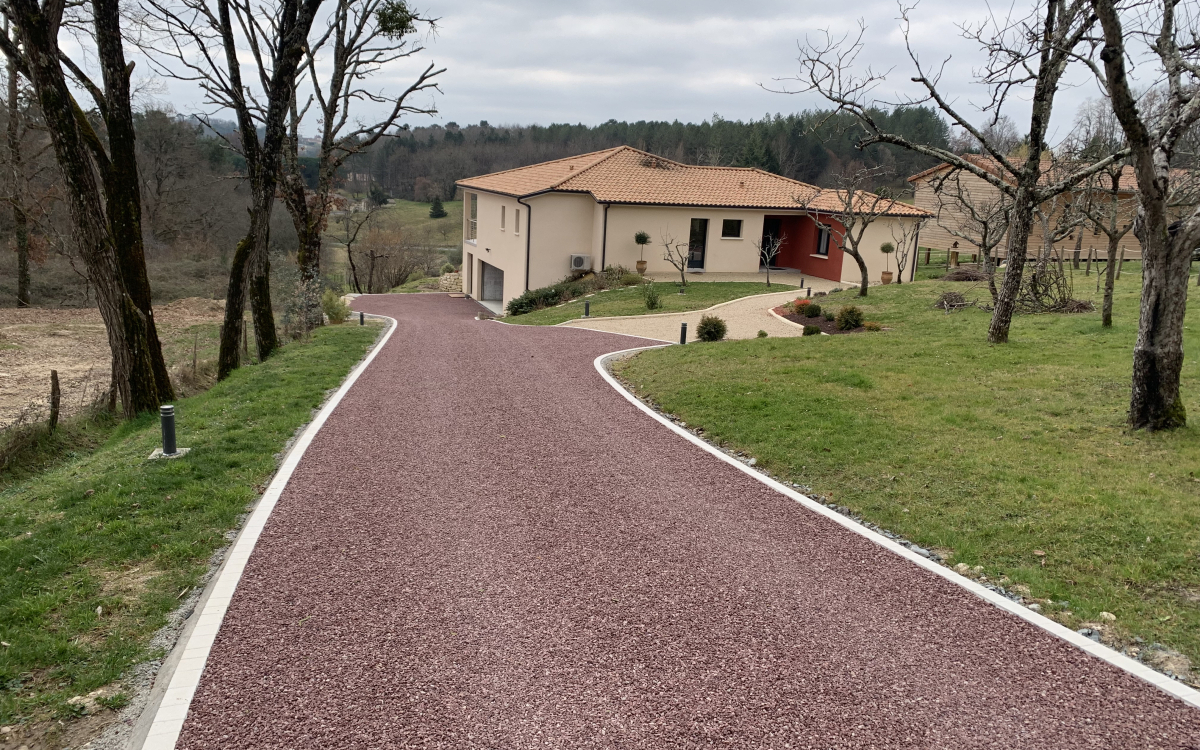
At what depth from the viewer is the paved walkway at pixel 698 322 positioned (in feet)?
61.9

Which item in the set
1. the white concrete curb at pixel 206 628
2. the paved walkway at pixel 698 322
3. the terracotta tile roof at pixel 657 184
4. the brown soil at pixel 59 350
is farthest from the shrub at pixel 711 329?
the terracotta tile roof at pixel 657 184

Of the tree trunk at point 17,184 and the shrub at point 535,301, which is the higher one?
the tree trunk at point 17,184

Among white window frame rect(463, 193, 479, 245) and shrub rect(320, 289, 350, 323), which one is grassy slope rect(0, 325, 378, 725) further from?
white window frame rect(463, 193, 479, 245)

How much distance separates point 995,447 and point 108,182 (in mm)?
12350

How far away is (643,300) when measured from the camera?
83.3ft

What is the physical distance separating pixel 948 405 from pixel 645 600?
6.24m

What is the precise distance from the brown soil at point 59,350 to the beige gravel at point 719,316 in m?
11.8

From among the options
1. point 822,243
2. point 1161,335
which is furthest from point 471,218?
point 1161,335

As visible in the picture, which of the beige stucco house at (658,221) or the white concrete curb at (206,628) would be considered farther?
the beige stucco house at (658,221)

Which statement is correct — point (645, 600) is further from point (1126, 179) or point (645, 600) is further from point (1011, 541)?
point (1126, 179)

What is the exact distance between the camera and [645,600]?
16.5ft

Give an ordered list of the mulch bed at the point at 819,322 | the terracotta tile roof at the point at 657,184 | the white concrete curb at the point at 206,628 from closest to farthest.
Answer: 1. the white concrete curb at the point at 206,628
2. the mulch bed at the point at 819,322
3. the terracotta tile roof at the point at 657,184

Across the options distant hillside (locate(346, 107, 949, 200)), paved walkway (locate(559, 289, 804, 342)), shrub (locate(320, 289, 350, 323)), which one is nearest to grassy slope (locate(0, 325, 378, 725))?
paved walkway (locate(559, 289, 804, 342))

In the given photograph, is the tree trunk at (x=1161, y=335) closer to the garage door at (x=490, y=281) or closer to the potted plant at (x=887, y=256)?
the potted plant at (x=887, y=256)
